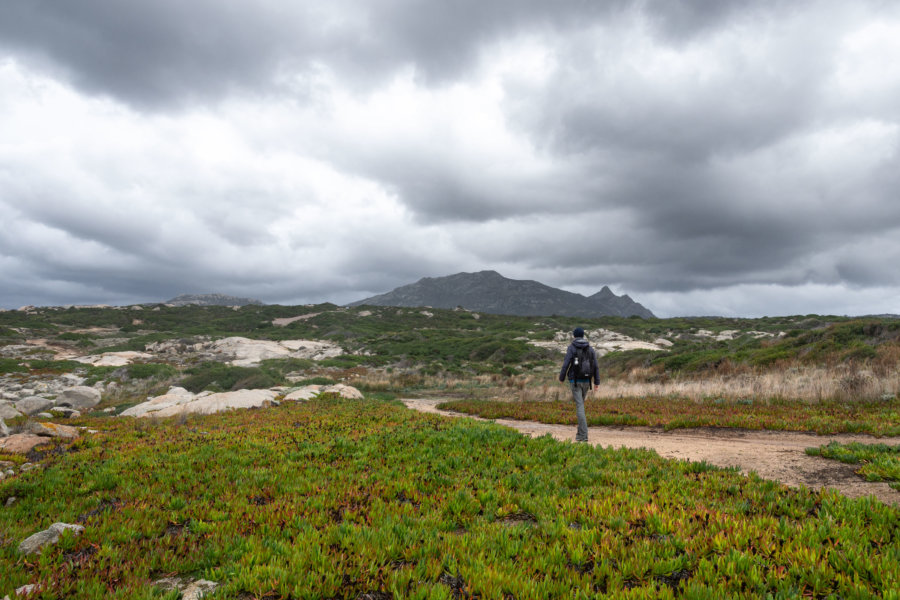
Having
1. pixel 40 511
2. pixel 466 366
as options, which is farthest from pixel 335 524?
pixel 466 366

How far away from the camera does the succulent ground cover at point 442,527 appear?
14.1ft

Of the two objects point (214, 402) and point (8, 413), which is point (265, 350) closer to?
point (214, 402)

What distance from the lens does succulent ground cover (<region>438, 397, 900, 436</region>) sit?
39.6ft

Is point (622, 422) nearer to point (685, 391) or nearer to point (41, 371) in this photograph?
point (685, 391)

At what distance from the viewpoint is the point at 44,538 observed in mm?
5703

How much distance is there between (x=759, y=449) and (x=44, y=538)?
45.0ft

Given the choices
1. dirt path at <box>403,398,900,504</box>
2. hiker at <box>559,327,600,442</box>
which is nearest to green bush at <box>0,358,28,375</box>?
dirt path at <box>403,398,900,504</box>

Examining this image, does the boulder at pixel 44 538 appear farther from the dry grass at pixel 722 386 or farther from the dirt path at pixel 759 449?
the dry grass at pixel 722 386

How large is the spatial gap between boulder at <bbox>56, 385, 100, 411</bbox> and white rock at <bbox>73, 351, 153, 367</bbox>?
20.3 meters

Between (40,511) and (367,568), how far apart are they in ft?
21.3

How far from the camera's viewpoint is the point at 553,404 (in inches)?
834

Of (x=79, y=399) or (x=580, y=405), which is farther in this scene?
(x=79, y=399)

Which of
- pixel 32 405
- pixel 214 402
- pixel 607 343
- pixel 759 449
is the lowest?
pixel 32 405

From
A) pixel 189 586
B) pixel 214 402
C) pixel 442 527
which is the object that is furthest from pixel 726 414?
pixel 214 402
